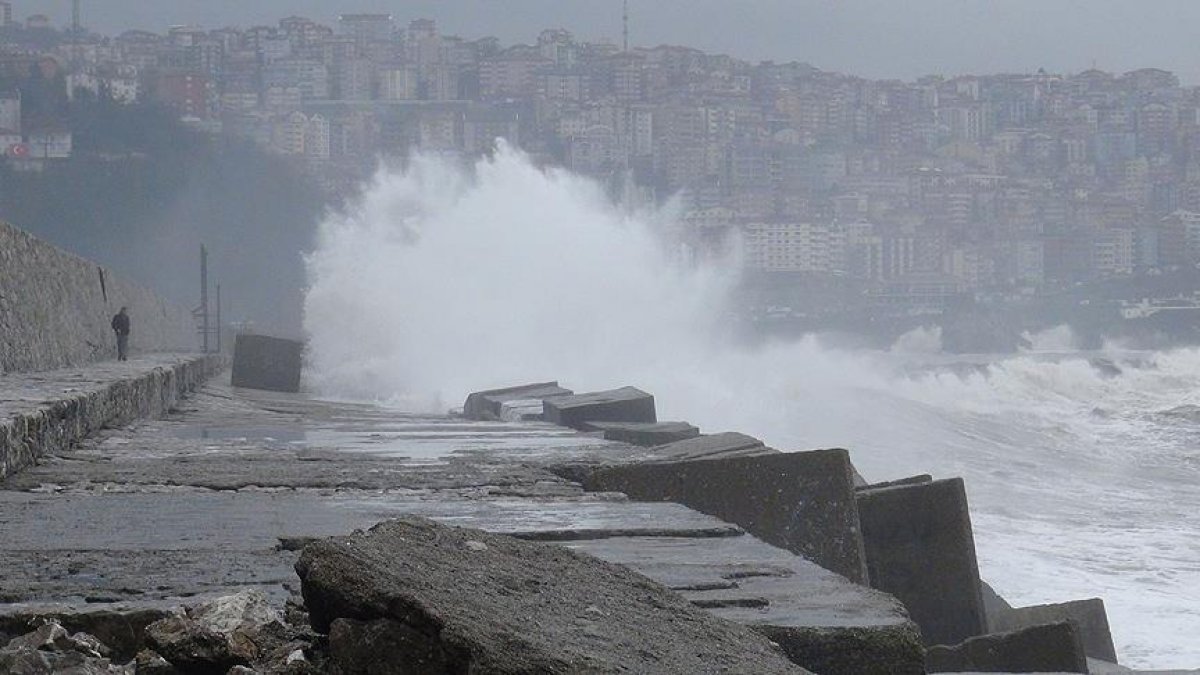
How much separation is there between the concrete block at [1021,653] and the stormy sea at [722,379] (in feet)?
9.82

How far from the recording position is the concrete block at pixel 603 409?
8.57m

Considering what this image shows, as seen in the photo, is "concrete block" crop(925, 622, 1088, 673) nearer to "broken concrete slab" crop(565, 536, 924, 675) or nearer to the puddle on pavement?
"broken concrete slab" crop(565, 536, 924, 675)

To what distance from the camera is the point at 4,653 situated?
7.70 feet

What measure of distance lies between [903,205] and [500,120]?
81.7 ft

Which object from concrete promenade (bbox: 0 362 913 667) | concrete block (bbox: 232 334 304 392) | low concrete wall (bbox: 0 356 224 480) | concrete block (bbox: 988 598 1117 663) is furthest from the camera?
concrete block (bbox: 232 334 304 392)

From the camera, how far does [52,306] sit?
10406mm

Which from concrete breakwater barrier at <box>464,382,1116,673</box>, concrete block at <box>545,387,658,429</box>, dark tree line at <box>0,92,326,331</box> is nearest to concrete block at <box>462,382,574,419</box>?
concrete block at <box>545,387,658,429</box>

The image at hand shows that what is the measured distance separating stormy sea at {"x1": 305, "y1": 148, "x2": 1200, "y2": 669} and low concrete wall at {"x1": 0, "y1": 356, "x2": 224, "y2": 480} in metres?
4.13

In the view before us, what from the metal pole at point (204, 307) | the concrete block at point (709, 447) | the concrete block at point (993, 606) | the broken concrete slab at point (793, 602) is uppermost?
the broken concrete slab at point (793, 602)

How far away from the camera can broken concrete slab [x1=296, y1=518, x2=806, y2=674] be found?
6.88 feet

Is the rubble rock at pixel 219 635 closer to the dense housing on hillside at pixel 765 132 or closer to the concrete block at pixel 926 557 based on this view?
the concrete block at pixel 926 557

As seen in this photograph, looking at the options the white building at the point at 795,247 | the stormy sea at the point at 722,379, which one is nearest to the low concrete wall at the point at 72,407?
the stormy sea at the point at 722,379

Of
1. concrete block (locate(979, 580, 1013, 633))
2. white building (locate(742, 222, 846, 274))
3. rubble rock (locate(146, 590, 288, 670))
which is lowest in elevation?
white building (locate(742, 222, 846, 274))

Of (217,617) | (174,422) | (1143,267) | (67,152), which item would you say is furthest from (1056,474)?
(1143,267)
